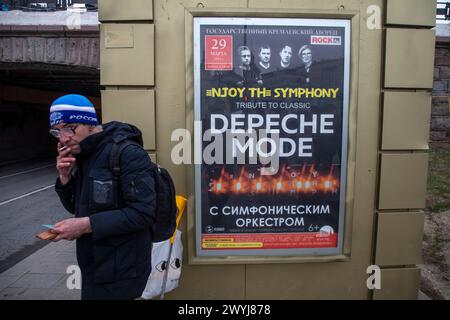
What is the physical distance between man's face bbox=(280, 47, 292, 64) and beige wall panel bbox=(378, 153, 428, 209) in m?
1.11

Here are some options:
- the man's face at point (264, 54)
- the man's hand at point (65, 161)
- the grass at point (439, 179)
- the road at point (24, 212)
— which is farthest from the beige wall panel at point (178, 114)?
the grass at point (439, 179)

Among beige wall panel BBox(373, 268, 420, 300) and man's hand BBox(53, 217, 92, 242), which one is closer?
man's hand BBox(53, 217, 92, 242)

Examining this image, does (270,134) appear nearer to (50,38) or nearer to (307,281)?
(307,281)

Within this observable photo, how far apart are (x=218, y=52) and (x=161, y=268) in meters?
1.67

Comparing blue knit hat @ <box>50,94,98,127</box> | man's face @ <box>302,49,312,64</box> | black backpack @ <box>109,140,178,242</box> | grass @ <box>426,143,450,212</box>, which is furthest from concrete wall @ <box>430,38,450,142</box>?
blue knit hat @ <box>50,94,98,127</box>

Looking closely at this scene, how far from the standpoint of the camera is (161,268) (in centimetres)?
267

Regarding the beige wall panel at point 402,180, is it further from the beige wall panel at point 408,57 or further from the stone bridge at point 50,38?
the stone bridge at point 50,38

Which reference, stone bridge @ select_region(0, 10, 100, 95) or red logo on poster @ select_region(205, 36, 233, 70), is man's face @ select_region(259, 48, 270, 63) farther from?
stone bridge @ select_region(0, 10, 100, 95)

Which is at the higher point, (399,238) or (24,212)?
(399,238)

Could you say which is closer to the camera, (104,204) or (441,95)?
(104,204)

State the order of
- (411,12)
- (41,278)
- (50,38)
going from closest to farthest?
(411,12)
(41,278)
(50,38)

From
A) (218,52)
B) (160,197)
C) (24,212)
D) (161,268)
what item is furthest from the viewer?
(24,212)

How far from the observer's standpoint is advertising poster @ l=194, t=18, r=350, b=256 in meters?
2.88

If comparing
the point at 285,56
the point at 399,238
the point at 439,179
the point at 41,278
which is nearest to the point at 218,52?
the point at 285,56
